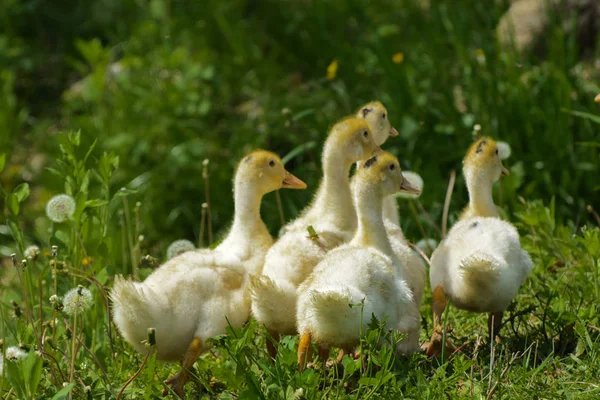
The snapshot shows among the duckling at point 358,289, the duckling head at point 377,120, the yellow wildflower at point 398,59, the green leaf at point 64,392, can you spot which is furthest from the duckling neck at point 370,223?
the yellow wildflower at point 398,59

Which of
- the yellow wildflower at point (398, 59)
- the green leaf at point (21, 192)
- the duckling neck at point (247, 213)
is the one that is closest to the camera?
the green leaf at point (21, 192)

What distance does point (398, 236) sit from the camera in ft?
16.3

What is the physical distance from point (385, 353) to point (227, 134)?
4.84 metres

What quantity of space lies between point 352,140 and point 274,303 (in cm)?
117

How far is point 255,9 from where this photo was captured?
31.4 ft

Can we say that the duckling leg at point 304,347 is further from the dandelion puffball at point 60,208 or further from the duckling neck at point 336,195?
the dandelion puffball at point 60,208

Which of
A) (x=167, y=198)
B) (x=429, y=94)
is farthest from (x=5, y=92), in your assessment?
(x=429, y=94)

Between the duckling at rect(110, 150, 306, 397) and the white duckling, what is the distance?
27.2 inches

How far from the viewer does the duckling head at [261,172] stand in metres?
4.83

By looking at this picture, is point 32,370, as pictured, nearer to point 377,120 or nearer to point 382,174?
point 382,174

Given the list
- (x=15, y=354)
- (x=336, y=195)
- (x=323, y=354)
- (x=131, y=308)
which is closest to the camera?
(x=15, y=354)

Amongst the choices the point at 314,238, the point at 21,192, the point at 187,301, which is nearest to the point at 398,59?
the point at 314,238

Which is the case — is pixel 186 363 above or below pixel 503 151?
below

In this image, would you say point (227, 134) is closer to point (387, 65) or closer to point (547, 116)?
point (387, 65)
